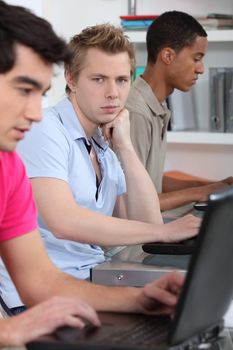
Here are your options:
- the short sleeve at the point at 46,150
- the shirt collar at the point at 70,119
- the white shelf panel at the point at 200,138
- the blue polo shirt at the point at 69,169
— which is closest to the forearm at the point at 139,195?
the blue polo shirt at the point at 69,169

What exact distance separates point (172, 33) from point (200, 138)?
803mm

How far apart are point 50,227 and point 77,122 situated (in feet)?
1.21

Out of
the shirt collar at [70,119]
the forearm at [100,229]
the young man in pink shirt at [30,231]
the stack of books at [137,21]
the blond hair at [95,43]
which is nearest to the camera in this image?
the young man in pink shirt at [30,231]

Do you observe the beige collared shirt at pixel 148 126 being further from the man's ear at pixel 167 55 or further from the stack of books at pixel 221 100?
the stack of books at pixel 221 100

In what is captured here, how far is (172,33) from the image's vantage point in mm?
3492

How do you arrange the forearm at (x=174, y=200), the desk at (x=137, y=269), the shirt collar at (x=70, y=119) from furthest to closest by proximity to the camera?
the forearm at (x=174, y=200)
the shirt collar at (x=70, y=119)
the desk at (x=137, y=269)

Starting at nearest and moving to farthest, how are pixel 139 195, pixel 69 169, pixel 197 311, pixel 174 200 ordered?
pixel 197 311
pixel 69 169
pixel 139 195
pixel 174 200

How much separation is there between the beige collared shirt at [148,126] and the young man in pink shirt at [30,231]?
137cm

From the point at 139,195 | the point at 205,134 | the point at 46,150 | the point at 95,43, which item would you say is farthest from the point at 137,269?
the point at 205,134

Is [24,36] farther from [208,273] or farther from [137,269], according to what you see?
[137,269]

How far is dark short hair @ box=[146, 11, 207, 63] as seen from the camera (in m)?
3.48

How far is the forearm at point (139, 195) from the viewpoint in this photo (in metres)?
2.56

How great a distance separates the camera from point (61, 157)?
2.19 m

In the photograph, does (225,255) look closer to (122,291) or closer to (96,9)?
(122,291)
